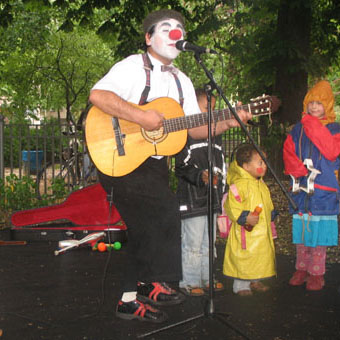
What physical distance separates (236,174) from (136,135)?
1.31 meters

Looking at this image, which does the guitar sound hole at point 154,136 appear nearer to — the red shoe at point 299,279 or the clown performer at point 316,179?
the clown performer at point 316,179

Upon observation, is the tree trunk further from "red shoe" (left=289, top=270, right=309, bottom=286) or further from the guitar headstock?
the guitar headstock

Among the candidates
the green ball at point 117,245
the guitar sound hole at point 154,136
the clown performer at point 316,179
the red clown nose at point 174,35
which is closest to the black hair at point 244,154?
the clown performer at point 316,179

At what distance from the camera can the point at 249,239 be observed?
4492mm

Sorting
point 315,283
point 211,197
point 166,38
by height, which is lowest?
point 315,283

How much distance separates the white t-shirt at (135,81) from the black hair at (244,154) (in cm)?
101

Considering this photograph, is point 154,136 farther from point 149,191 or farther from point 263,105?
point 263,105

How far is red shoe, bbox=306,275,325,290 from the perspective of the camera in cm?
468

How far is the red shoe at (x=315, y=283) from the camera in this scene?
4684 millimetres

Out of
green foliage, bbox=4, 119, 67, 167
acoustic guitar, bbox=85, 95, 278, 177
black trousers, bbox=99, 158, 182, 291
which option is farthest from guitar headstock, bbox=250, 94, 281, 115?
green foliage, bbox=4, 119, 67, 167

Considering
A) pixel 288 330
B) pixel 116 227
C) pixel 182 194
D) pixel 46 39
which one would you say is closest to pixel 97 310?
pixel 182 194

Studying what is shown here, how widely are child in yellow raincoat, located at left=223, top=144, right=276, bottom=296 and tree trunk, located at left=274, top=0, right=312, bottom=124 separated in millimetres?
5760

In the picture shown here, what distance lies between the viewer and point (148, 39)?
3.88 m

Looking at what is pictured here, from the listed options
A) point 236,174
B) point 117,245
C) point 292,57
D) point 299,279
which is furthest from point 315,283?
point 292,57
